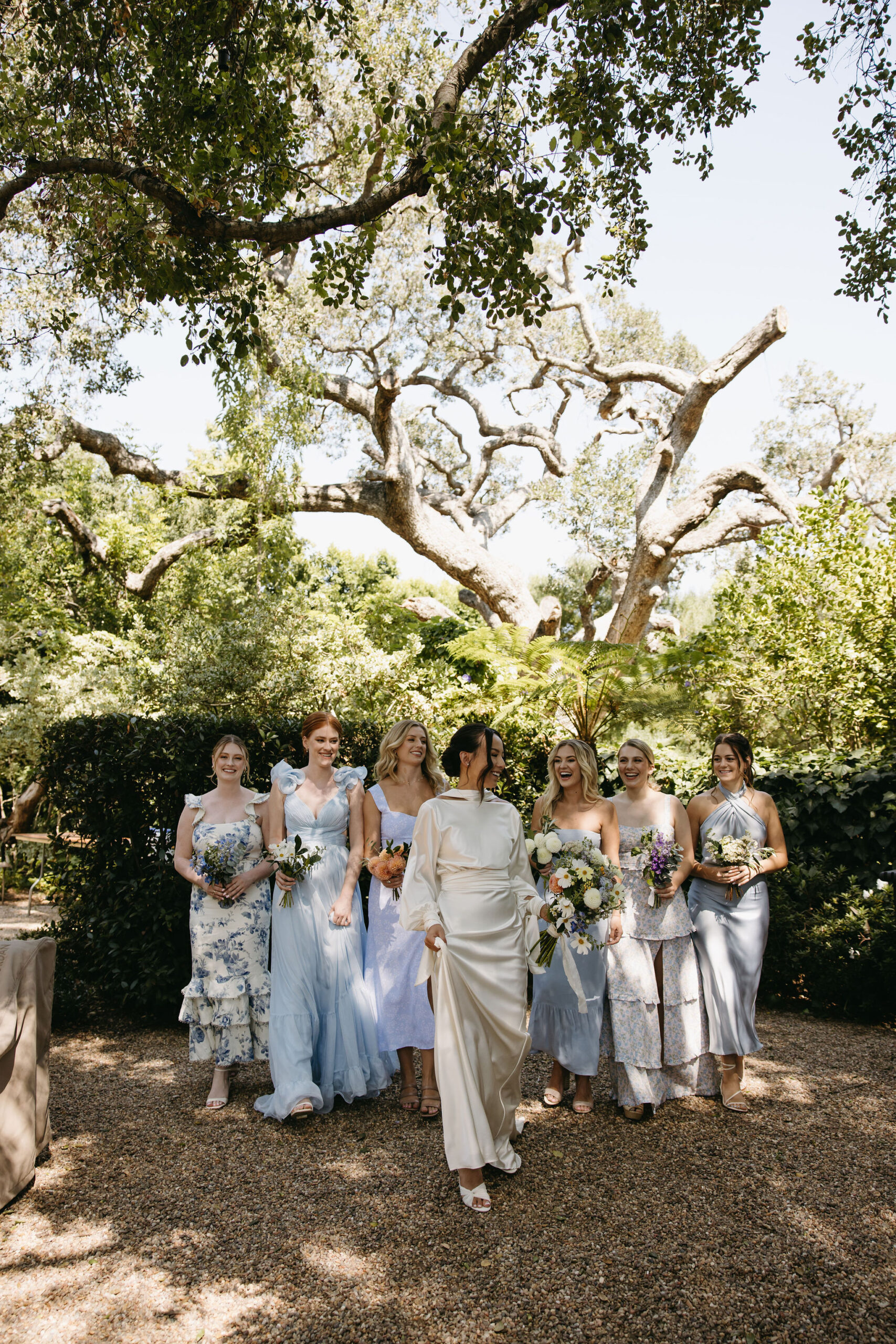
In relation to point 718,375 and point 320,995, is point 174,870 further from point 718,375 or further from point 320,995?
point 718,375

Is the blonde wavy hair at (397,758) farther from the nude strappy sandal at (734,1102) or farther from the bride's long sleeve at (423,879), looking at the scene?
the nude strappy sandal at (734,1102)

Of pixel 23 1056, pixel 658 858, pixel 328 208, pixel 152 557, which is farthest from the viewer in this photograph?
pixel 152 557

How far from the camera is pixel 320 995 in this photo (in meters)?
5.06

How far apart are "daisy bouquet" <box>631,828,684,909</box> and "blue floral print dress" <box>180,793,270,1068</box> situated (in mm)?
2289

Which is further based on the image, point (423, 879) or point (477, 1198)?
point (423, 879)

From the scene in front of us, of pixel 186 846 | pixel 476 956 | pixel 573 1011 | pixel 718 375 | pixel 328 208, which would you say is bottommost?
pixel 573 1011

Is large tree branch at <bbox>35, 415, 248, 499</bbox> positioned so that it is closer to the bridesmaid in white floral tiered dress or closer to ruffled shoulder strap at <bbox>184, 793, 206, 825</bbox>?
ruffled shoulder strap at <bbox>184, 793, 206, 825</bbox>

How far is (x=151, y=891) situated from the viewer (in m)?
6.38

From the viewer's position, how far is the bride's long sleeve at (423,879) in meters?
4.17

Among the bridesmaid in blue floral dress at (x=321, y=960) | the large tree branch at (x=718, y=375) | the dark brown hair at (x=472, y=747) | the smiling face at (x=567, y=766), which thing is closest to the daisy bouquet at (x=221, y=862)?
the bridesmaid in blue floral dress at (x=321, y=960)

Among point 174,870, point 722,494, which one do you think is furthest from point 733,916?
point 722,494

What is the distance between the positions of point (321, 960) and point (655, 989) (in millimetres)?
1916

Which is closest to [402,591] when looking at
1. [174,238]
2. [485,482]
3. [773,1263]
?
[485,482]

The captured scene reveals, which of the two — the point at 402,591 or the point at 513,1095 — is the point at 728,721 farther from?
the point at 402,591
